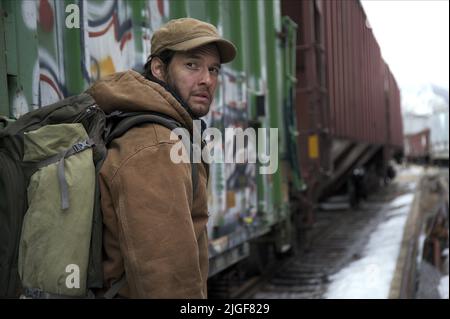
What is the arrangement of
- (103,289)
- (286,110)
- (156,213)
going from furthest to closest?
(286,110) → (103,289) → (156,213)

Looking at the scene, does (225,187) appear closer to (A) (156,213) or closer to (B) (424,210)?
(A) (156,213)

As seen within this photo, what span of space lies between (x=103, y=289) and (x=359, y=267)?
518 cm

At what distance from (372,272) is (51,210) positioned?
4.86 meters

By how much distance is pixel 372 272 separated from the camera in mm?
5488

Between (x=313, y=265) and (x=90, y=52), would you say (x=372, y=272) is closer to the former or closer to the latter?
(x=313, y=265)

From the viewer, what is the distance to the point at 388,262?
5820mm

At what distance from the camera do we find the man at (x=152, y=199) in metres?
1.24

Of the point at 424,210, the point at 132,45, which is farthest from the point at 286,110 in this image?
the point at 424,210

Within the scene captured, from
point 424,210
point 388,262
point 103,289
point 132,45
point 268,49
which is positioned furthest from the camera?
point 424,210

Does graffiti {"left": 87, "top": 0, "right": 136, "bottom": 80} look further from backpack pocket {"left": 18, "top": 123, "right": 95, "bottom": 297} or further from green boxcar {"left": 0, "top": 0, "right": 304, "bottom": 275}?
Answer: backpack pocket {"left": 18, "top": 123, "right": 95, "bottom": 297}

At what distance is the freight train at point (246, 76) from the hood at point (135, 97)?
307mm

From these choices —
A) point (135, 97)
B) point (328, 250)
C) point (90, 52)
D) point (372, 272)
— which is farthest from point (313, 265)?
point (135, 97)

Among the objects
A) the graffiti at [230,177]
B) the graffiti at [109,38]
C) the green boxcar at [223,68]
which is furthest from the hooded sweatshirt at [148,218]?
the graffiti at [230,177]

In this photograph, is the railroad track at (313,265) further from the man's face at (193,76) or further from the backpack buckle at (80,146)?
the backpack buckle at (80,146)
